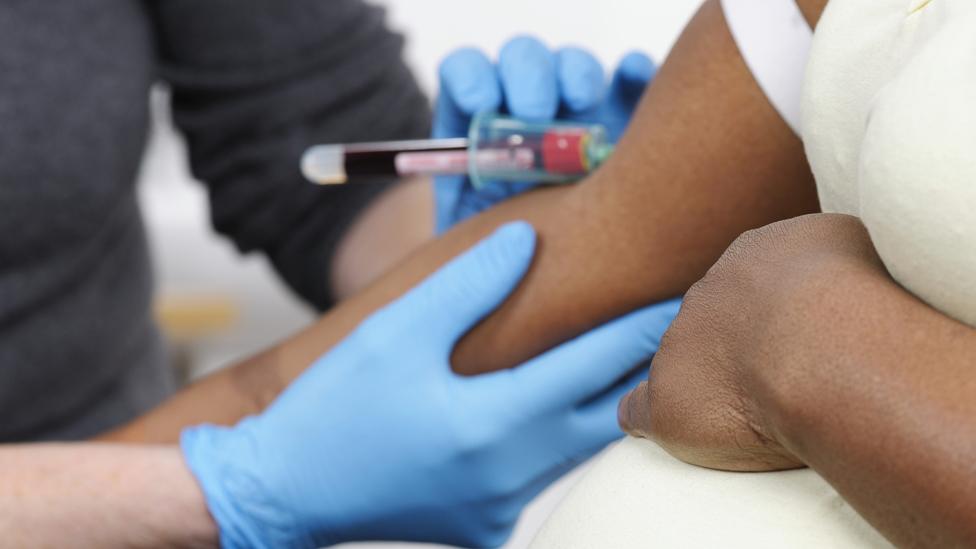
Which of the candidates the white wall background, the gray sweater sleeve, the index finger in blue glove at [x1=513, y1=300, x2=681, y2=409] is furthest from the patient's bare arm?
the white wall background

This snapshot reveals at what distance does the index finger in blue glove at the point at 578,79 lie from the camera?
1.01 meters

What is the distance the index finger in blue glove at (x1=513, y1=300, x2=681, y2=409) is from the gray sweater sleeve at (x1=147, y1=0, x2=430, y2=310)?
0.68 metres

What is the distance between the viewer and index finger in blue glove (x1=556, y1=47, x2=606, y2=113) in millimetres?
1015

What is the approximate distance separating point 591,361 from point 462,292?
14 cm

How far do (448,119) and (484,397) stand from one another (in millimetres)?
375

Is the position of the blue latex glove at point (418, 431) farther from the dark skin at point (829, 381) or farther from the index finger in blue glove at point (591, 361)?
the dark skin at point (829, 381)

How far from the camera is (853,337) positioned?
Result: 337mm

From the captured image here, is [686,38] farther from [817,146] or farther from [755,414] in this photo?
[755,414]

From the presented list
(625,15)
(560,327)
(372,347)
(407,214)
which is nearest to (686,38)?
(560,327)

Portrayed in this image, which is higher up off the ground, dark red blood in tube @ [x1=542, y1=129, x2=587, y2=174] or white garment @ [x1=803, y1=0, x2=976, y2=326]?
white garment @ [x1=803, y1=0, x2=976, y2=326]

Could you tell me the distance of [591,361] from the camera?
0.84 m

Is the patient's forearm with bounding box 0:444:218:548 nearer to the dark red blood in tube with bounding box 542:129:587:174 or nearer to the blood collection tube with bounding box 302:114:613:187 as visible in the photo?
the blood collection tube with bounding box 302:114:613:187

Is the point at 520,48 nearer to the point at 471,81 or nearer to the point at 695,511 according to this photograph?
the point at 471,81

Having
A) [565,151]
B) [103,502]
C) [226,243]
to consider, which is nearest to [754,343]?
[565,151]
